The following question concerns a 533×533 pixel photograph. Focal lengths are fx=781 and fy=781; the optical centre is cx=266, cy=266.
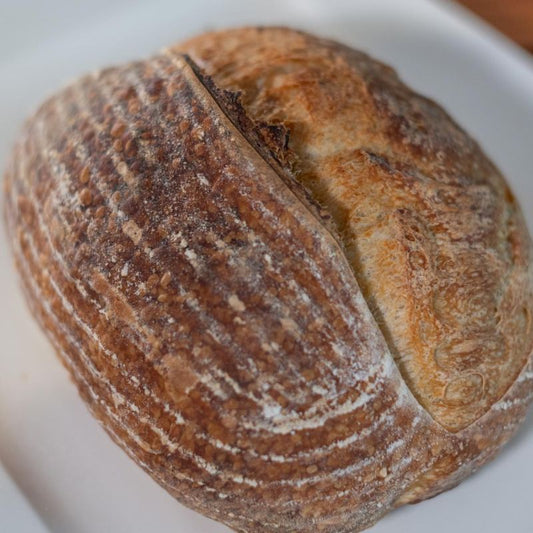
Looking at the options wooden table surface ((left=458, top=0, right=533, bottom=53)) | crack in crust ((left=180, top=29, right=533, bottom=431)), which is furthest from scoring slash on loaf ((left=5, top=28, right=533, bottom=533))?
wooden table surface ((left=458, top=0, right=533, bottom=53))

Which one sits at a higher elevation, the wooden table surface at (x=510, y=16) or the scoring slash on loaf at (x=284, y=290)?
the wooden table surface at (x=510, y=16)

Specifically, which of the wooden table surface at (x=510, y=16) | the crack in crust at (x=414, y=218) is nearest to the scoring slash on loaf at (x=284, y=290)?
the crack in crust at (x=414, y=218)

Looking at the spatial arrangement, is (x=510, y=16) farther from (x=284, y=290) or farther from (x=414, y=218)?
(x=284, y=290)

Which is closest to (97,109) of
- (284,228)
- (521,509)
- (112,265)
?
(112,265)

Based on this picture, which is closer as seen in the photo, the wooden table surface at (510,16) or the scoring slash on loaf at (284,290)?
the scoring slash on loaf at (284,290)

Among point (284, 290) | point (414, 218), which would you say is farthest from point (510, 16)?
point (284, 290)

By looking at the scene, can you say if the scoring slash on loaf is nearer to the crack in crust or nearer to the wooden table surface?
the crack in crust

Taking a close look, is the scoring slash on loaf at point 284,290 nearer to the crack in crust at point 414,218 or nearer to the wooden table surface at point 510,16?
the crack in crust at point 414,218
